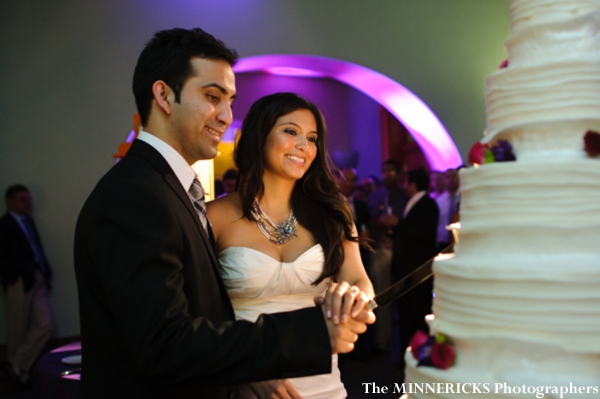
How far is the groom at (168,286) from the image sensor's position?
1.28 m

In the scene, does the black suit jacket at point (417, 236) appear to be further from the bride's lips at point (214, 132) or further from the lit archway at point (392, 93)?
the bride's lips at point (214, 132)

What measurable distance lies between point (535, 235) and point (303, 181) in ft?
4.47

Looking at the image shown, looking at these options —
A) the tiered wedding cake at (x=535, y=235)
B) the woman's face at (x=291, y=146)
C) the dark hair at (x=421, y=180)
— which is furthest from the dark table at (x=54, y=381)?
the dark hair at (x=421, y=180)

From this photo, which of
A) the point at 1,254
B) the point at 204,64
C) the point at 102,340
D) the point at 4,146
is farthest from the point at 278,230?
the point at 4,146

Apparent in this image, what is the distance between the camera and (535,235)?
144 centimetres

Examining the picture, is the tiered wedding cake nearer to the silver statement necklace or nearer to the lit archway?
the silver statement necklace

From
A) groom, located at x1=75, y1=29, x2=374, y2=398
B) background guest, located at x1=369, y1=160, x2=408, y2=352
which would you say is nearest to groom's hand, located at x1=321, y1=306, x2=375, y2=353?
groom, located at x1=75, y1=29, x2=374, y2=398

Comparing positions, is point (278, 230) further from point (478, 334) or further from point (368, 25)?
point (368, 25)

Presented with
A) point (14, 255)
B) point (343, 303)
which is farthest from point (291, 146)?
point (14, 255)

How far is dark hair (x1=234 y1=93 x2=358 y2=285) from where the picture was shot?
2.52m

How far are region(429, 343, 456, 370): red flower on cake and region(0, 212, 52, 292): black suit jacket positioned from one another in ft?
16.0

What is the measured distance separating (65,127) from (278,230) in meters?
4.11

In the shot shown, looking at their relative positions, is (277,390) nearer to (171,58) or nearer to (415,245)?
(171,58)

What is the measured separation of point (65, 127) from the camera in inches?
228
